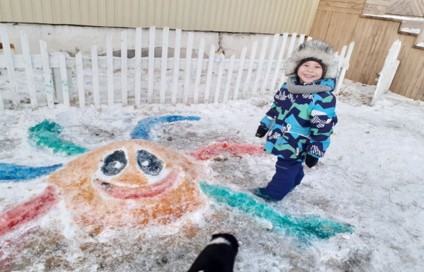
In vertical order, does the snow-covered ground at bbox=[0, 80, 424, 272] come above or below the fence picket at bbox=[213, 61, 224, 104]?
below

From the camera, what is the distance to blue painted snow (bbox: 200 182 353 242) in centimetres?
286

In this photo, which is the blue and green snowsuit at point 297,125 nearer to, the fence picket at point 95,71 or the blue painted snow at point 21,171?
the blue painted snow at point 21,171

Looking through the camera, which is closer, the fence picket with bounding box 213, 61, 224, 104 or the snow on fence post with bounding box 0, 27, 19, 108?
the snow on fence post with bounding box 0, 27, 19, 108

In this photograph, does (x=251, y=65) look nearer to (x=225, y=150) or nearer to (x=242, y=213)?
(x=225, y=150)

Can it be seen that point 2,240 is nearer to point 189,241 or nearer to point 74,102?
point 189,241

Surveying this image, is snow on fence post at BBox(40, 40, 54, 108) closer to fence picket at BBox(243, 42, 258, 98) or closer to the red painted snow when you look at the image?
the red painted snow

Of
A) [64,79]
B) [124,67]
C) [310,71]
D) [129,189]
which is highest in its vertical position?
[310,71]

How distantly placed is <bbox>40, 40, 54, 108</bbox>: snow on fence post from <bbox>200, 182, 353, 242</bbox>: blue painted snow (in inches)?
110

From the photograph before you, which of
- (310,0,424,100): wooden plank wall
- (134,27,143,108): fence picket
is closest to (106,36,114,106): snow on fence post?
(134,27,143,108): fence picket

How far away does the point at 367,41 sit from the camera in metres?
8.53

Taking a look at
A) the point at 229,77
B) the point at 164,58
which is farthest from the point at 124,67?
the point at 229,77

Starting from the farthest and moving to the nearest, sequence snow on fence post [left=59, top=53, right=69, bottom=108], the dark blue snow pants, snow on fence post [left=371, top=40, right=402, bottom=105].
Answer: snow on fence post [left=371, top=40, right=402, bottom=105] < snow on fence post [left=59, top=53, right=69, bottom=108] < the dark blue snow pants

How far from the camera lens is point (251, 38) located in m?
8.12

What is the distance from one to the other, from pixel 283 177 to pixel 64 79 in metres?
3.42
